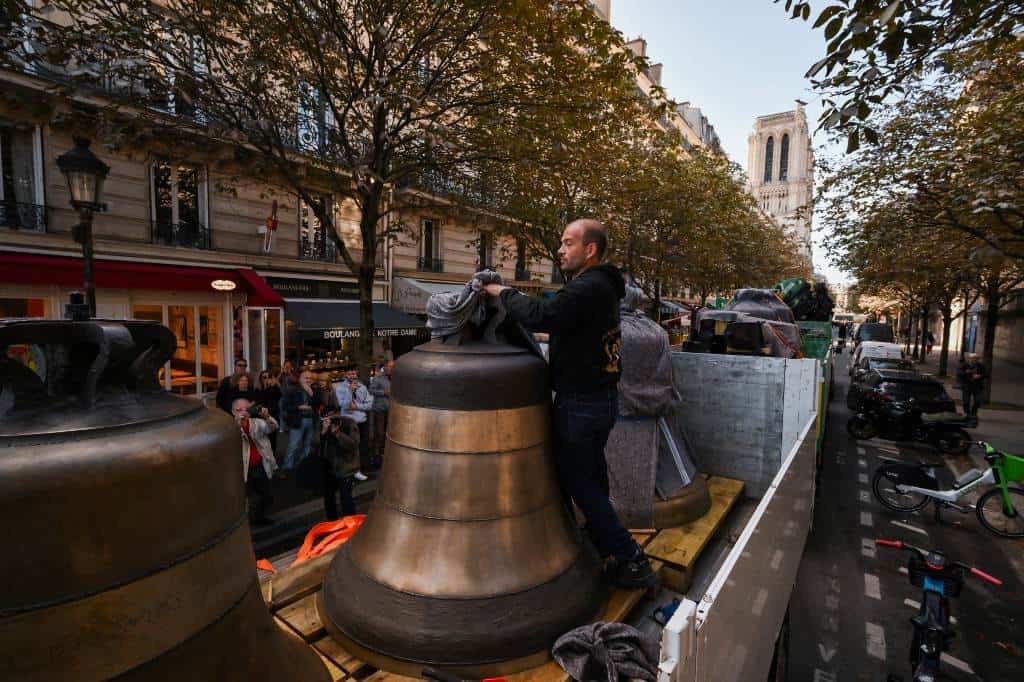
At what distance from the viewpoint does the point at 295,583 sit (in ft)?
9.70

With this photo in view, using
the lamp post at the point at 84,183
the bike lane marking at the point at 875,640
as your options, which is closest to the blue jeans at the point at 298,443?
the lamp post at the point at 84,183

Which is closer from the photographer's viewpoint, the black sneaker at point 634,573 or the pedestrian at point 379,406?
the black sneaker at point 634,573

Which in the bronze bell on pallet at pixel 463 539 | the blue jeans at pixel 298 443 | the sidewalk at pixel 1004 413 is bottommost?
the sidewalk at pixel 1004 413

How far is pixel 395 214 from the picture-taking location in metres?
18.9

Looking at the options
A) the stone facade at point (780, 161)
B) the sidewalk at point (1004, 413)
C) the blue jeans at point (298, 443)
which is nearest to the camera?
the blue jeans at point (298, 443)

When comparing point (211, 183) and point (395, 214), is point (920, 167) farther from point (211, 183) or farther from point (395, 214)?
point (211, 183)

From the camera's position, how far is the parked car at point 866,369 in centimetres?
1600

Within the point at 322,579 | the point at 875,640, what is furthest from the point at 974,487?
the point at 322,579

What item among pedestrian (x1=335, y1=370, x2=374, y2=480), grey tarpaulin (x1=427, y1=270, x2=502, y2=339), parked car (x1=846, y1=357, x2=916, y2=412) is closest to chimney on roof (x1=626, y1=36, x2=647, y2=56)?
parked car (x1=846, y1=357, x2=916, y2=412)

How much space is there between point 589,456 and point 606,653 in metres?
0.92

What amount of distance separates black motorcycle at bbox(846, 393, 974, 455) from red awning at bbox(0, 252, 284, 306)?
16.1m

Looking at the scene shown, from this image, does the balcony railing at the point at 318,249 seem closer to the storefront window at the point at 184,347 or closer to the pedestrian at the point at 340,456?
the storefront window at the point at 184,347

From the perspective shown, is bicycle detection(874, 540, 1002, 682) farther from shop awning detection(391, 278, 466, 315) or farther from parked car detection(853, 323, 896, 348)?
parked car detection(853, 323, 896, 348)

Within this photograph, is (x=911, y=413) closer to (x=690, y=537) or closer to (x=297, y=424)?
(x=690, y=537)
